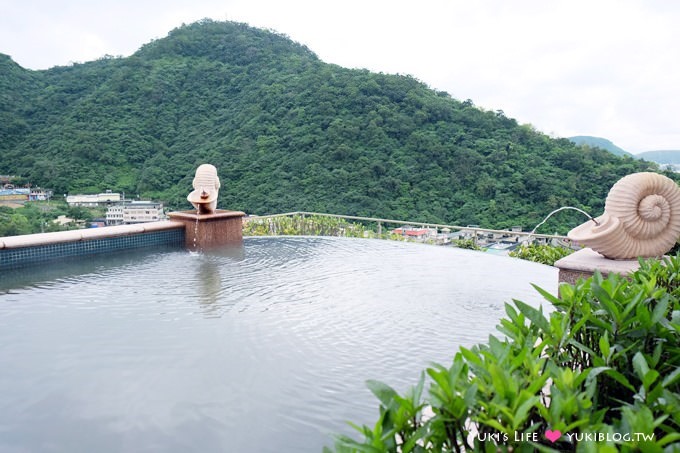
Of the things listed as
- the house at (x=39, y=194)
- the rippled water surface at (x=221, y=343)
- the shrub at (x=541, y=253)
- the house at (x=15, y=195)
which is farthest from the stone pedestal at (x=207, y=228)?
the house at (x=39, y=194)

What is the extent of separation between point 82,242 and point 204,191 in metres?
1.92

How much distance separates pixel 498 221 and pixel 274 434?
1212cm

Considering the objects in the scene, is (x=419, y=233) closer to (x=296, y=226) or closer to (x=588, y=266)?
(x=296, y=226)

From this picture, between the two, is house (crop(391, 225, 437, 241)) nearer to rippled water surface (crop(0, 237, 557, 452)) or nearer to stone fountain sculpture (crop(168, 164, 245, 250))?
rippled water surface (crop(0, 237, 557, 452))

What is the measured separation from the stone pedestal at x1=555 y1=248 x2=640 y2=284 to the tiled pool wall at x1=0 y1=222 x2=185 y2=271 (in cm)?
578

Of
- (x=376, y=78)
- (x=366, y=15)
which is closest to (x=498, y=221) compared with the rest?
(x=366, y=15)

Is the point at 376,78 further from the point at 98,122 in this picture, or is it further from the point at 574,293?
the point at 574,293

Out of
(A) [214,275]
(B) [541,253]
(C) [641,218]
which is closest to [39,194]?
(A) [214,275]

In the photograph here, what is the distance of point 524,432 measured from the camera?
3.52 ft

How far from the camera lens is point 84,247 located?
683 cm

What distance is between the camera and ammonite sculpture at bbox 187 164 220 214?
7848 mm

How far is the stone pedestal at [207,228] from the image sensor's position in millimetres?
7785

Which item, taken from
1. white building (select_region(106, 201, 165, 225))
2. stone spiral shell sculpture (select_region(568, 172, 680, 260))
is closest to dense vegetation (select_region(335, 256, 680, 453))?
stone spiral shell sculpture (select_region(568, 172, 680, 260))

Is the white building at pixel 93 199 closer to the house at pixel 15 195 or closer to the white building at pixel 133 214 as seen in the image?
the house at pixel 15 195
